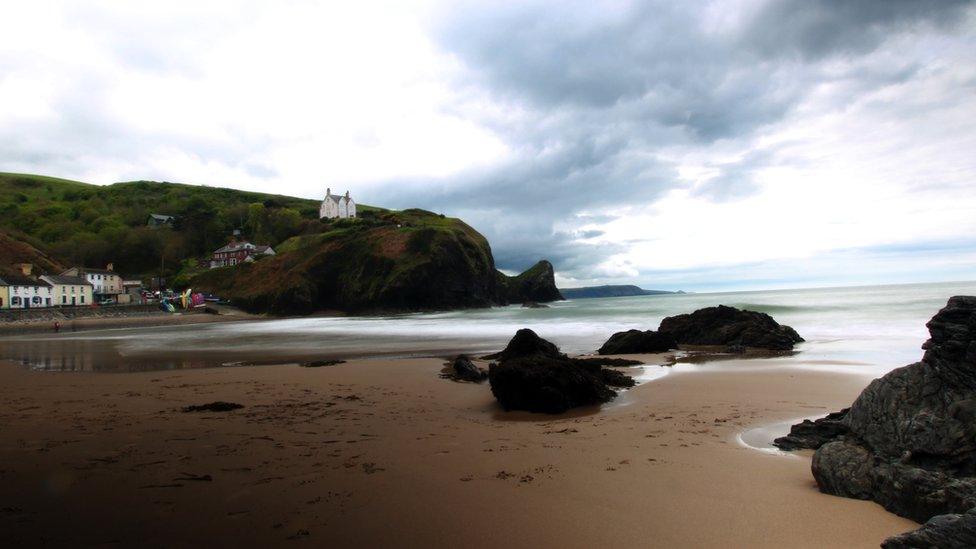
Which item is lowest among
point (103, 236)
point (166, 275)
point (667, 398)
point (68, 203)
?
point (667, 398)

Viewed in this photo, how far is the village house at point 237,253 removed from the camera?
A: 3516 inches

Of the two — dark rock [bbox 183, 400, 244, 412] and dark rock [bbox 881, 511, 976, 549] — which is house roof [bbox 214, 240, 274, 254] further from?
dark rock [bbox 881, 511, 976, 549]

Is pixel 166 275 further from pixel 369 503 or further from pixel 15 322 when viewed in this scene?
pixel 369 503

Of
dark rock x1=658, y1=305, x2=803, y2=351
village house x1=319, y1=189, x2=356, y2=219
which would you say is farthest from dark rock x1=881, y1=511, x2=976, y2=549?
village house x1=319, y1=189, x2=356, y2=219

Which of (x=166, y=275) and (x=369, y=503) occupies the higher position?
(x=166, y=275)

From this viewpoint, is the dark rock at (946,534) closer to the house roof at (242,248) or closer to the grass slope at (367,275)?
the grass slope at (367,275)

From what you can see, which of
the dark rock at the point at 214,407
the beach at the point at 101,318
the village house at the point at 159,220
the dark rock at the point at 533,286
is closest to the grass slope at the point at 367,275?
the beach at the point at 101,318

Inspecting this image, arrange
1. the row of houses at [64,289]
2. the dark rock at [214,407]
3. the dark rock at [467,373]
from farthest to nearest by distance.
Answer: the row of houses at [64,289]
the dark rock at [467,373]
the dark rock at [214,407]

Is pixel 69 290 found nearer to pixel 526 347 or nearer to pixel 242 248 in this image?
pixel 242 248

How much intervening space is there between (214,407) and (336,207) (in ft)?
362

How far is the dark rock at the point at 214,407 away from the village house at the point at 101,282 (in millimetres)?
81578

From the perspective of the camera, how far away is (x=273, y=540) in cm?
332

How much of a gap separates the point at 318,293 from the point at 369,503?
65.9 m

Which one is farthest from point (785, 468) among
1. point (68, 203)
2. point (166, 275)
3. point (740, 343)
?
point (68, 203)
